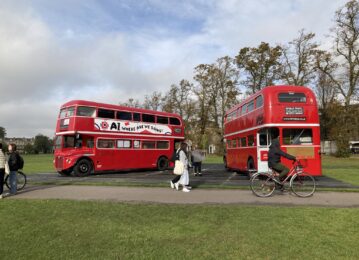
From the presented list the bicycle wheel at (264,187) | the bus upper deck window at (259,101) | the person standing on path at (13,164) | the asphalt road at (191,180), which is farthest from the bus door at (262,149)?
the person standing on path at (13,164)

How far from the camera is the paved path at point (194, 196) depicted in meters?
10.1

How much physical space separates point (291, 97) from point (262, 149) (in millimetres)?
2676

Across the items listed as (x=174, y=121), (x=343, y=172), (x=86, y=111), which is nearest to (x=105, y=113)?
(x=86, y=111)

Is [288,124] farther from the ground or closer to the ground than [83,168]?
farther from the ground

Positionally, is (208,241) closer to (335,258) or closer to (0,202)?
(335,258)

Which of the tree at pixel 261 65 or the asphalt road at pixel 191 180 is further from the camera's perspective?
the tree at pixel 261 65

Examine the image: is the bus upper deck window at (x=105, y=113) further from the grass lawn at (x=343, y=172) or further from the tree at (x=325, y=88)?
the tree at (x=325, y=88)

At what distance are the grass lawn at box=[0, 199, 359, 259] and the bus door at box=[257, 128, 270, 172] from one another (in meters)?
8.15

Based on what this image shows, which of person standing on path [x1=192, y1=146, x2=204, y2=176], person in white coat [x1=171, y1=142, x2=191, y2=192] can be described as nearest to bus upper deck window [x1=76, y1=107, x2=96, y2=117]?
person standing on path [x1=192, y1=146, x2=204, y2=176]

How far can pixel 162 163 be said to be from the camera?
26078mm

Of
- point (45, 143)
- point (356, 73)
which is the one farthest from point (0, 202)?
point (45, 143)

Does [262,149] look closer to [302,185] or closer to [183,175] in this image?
[183,175]

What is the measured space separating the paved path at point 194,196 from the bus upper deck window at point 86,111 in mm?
8071

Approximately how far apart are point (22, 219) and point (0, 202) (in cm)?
303
